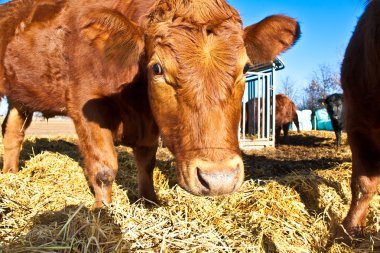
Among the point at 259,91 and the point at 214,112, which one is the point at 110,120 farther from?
the point at 259,91

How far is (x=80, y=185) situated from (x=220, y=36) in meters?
2.95

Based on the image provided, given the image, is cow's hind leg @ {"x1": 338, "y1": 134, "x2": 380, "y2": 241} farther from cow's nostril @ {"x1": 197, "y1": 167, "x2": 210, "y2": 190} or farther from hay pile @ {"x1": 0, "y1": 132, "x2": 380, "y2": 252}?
cow's nostril @ {"x1": 197, "y1": 167, "x2": 210, "y2": 190}

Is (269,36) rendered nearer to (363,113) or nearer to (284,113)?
(363,113)

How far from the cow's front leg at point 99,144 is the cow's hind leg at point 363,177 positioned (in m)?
Result: 2.21

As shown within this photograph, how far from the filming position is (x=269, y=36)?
2922mm

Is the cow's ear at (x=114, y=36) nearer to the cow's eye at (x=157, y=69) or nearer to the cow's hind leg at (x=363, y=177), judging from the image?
the cow's eye at (x=157, y=69)

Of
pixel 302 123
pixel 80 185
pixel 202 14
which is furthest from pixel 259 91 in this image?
pixel 302 123

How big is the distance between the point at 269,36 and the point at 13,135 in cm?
443

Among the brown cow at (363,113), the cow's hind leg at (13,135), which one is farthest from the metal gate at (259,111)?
the brown cow at (363,113)

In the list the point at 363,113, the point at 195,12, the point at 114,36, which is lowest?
the point at 363,113

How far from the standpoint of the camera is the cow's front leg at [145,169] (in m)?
4.08

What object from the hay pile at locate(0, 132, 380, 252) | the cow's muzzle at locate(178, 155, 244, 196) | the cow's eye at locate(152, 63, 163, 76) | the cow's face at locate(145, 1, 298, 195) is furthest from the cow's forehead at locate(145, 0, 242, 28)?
the hay pile at locate(0, 132, 380, 252)

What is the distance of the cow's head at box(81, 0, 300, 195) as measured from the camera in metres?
2.03

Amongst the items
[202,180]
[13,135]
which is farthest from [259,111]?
[202,180]
